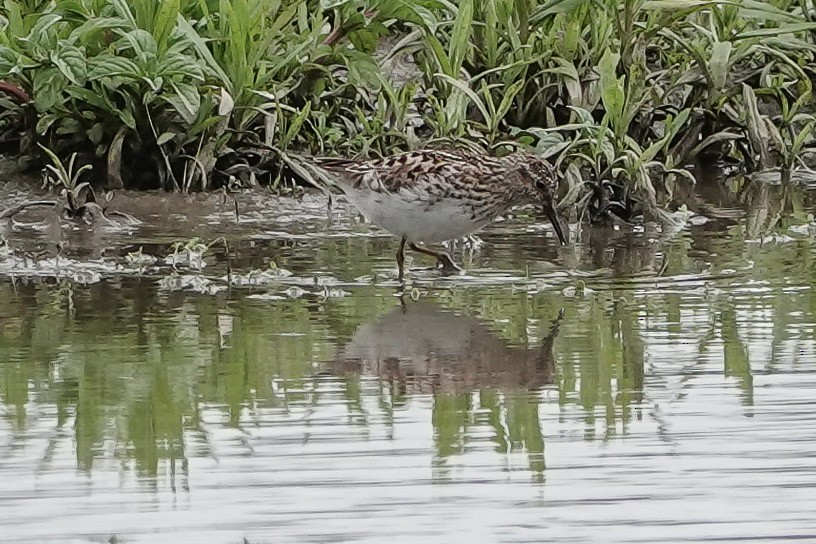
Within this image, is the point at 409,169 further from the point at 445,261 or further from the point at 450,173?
the point at 445,261

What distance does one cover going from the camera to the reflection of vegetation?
4402 millimetres

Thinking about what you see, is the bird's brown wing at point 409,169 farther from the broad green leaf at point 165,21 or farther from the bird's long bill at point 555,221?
the broad green leaf at point 165,21

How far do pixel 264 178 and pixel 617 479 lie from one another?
4.79 metres

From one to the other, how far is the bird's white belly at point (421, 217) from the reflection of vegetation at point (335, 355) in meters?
0.48

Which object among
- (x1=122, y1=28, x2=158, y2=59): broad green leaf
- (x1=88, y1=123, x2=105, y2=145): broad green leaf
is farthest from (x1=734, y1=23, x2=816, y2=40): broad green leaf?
(x1=88, y1=123, x2=105, y2=145): broad green leaf

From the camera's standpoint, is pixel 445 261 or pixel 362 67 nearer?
pixel 445 261

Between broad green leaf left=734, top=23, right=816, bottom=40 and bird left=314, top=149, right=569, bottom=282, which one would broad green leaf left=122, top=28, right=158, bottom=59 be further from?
broad green leaf left=734, top=23, right=816, bottom=40

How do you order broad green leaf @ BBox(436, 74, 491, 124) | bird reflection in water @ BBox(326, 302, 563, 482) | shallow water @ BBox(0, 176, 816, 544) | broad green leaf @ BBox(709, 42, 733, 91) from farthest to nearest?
broad green leaf @ BBox(709, 42, 733, 91) → broad green leaf @ BBox(436, 74, 491, 124) → bird reflection in water @ BBox(326, 302, 563, 482) → shallow water @ BBox(0, 176, 816, 544)

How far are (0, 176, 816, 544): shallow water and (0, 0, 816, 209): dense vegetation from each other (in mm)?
762

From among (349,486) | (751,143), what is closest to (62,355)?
(349,486)

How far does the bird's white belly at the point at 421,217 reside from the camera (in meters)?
6.62

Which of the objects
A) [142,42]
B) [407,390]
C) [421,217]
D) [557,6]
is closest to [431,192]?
[421,217]

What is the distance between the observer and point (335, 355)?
17.0ft

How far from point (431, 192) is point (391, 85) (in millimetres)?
2219
